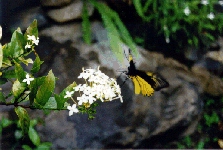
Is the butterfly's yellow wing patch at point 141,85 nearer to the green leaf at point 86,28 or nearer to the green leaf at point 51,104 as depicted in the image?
the green leaf at point 86,28

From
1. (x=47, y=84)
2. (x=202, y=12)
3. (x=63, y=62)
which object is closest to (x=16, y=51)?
(x=47, y=84)

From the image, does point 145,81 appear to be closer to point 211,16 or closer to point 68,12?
point 68,12

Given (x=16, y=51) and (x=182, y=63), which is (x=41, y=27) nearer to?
(x=182, y=63)

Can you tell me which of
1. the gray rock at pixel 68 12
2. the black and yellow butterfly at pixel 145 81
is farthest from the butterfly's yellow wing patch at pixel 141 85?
the gray rock at pixel 68 12

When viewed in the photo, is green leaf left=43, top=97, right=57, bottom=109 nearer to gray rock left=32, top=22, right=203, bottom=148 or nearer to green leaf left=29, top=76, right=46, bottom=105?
green leaf left=29, top=76, right=46, bottom=105

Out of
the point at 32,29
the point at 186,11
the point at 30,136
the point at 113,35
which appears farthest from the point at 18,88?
the point at 186,11

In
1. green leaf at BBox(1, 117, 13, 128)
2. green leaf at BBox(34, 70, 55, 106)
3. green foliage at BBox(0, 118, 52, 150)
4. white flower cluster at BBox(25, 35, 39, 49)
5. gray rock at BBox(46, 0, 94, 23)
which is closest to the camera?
green leaf at BBox(34, 70, 55, 106)

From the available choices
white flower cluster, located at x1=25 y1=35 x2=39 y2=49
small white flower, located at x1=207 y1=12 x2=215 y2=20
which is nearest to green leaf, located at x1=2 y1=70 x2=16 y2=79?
white flower cluster, located at x1=25 y1=35 x2=39 y2=49
